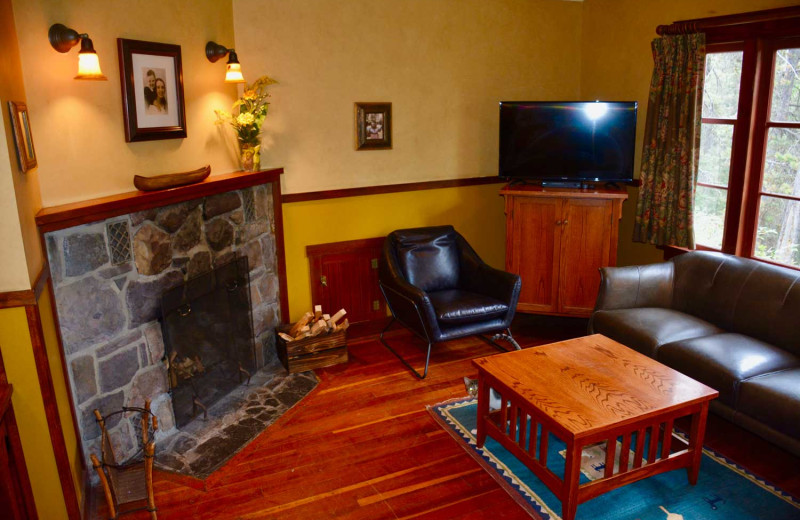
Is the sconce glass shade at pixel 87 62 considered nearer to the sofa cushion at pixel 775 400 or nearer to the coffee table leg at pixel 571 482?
the coffee table leg at pixel 571 482

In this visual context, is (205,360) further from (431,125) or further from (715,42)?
(715,42)

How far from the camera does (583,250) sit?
4559mm

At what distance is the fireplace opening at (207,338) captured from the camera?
11.4 ft

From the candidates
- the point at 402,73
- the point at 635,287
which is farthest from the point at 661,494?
the point at 402,73

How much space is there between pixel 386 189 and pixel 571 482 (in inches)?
108

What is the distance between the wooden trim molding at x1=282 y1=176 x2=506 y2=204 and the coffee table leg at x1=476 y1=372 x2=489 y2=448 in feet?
6.41

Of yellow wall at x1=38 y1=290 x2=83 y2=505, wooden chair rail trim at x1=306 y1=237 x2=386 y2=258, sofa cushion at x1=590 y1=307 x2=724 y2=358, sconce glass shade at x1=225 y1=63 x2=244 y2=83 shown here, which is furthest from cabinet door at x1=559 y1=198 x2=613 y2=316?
yellow wall at x1=38 y1=290 x2=83 y2=505

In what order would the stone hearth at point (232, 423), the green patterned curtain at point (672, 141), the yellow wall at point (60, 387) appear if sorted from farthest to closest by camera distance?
1. the green patterned curtain at point (672, 141)
2. the stone hearth at point (232, 423)
3. the yellow wall at point (60, 387)

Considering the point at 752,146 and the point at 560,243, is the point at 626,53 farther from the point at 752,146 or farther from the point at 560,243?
the point at 560,243

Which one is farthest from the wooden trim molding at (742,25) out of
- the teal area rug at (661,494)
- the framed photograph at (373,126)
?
the teal area rug at (661,494)

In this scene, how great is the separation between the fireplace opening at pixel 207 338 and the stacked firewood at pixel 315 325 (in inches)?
11.4

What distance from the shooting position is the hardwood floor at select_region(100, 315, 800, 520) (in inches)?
113

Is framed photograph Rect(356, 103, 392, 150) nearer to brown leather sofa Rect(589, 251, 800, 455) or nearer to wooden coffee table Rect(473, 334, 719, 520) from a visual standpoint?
brown leather sofa Rect(589, 251, 800, 455)

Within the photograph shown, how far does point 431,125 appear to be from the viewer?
4.86 m
